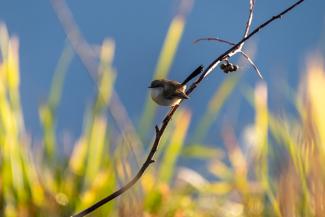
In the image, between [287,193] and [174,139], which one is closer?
[287,193]

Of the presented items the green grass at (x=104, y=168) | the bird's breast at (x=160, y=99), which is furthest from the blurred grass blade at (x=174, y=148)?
the bird's breast at (x=160, y=99)

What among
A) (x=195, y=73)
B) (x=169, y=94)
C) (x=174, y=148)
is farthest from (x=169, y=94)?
(x=174, y=148)

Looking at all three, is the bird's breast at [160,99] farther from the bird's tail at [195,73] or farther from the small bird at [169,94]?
the bird's tail at [195,73]

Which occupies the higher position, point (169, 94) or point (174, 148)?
point (169, 94)

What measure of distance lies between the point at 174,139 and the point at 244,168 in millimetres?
222

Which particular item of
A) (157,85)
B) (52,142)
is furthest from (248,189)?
(157,85)

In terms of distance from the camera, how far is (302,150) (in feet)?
1.98

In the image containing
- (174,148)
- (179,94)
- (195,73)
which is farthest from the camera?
(174,148)

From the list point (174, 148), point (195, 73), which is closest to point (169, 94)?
point (195, 73)

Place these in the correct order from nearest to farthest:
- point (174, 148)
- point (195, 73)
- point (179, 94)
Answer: point (195, 73)
point (179, 94)
point (174, 148)

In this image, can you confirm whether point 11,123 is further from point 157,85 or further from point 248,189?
point 157,85

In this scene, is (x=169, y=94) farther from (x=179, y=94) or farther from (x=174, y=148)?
(x=174, y=148)

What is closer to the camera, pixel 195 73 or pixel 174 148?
pixel 195 73

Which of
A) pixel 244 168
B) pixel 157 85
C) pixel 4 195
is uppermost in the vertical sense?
pixel 157 85
